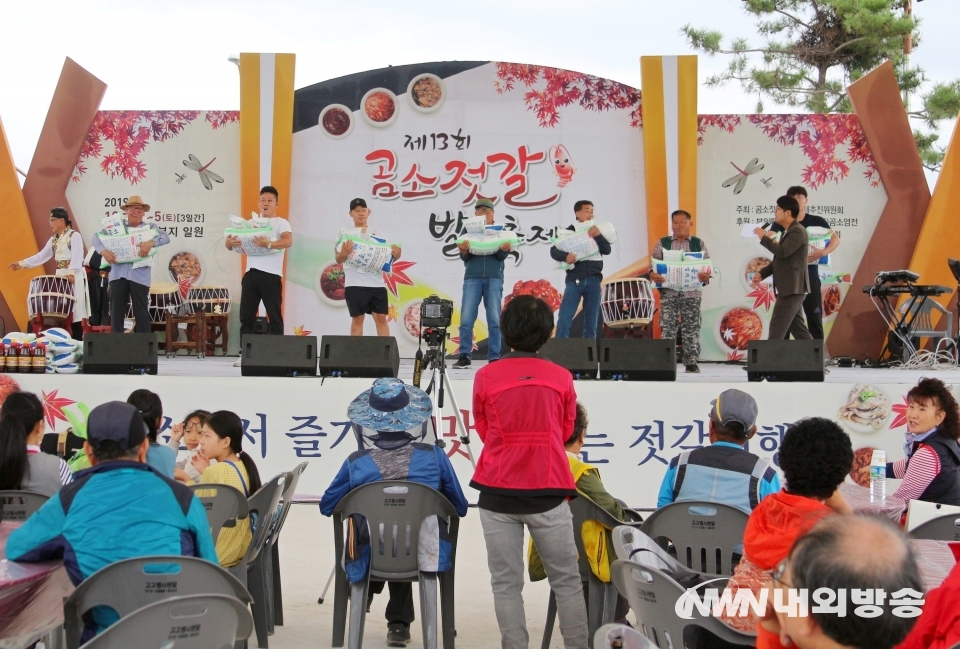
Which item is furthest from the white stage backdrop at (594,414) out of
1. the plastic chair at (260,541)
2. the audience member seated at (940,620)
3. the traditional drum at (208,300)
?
the audience member seated at (940,620)

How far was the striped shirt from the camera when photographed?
3.56m

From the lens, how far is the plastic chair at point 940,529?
Answer: 2.96m

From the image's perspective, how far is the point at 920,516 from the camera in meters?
3.18

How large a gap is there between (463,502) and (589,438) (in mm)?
2840

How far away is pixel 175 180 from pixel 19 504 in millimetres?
7637

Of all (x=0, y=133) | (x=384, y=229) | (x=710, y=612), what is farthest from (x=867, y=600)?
(x=0, y=133)

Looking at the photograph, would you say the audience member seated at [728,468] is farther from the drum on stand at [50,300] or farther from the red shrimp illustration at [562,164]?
the drum on stand at [50,300]

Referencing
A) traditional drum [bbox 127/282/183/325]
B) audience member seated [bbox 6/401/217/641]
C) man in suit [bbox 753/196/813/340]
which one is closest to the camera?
audience member seated [bbox 6/401/217/641]

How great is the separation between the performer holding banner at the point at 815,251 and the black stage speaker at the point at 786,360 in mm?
1963

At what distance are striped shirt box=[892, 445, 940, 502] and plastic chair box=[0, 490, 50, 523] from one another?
3.06 m

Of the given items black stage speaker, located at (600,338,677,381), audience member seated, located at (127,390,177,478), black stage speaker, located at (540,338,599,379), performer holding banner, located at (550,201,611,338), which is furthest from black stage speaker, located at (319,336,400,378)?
audience member seated, located at (127,390,177,478)

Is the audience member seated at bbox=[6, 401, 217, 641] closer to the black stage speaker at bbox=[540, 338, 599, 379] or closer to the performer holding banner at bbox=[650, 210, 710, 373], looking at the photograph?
the black stage speaker at bbox=[540, 338, 599, 379]

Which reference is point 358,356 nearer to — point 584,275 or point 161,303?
point 584,275

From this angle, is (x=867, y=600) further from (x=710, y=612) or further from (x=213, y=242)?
(x=213, y=242)
